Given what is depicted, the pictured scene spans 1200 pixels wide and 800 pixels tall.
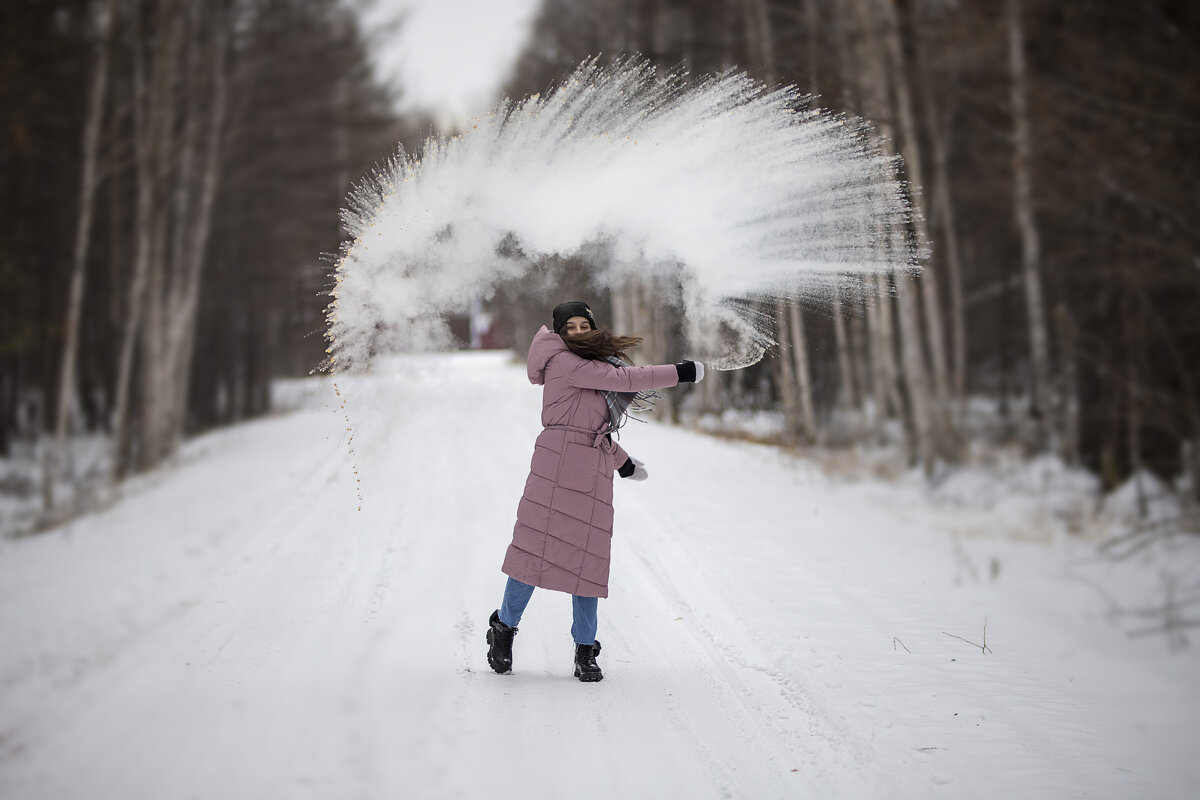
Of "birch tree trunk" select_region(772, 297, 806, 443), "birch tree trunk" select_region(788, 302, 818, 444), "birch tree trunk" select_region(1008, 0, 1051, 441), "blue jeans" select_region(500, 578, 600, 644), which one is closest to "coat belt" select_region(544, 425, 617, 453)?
"blue jeans" select_region(500, 578, 600, 644)

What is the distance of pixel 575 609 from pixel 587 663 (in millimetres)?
286

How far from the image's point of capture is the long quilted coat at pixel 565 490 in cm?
348

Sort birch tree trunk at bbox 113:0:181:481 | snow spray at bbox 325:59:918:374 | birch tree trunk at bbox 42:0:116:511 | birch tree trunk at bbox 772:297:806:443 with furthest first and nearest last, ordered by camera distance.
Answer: birch tree trunk at bbox 113:0:181:481 < birch tree trunk at bbox 42:0:116:511 < birch tree trunk at bbox 772:297:806:443 < snow spray at bbox 325:59:918:374

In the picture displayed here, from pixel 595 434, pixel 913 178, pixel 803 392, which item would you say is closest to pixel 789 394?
pixel 913 178

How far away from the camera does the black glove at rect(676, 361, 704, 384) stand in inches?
127

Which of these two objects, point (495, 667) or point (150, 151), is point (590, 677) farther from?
point (150, 151)

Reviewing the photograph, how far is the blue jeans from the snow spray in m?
1.28

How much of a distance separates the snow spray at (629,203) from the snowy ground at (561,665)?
52 cm

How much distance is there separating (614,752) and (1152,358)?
11321 millimetres

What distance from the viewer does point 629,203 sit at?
3789 mm

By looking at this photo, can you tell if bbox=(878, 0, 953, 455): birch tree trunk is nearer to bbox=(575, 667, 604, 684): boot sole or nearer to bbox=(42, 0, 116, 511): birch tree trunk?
bbox=(575, 667, 604, 684): boot sole

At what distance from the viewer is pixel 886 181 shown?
373cm

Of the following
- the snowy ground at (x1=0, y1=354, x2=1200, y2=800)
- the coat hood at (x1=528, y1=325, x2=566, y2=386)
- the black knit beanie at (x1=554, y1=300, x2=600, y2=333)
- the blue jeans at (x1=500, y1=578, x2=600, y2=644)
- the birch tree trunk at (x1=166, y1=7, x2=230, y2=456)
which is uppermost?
the birch tree trunk at (x1=166, y1=7, x2=230, y2=456)

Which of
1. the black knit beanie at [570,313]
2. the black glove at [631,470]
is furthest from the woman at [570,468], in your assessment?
the black glove at [631,470]
